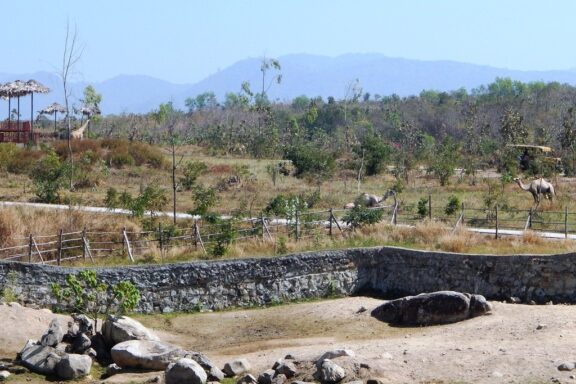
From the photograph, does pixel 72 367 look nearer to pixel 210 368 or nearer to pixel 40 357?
pixel 40 357

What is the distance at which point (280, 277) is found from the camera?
27.1 metres

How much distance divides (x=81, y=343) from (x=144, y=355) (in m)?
1.68

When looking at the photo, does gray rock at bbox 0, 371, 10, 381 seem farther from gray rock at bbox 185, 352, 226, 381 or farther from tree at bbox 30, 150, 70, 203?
tree at bbox 30, 150, 70, 203

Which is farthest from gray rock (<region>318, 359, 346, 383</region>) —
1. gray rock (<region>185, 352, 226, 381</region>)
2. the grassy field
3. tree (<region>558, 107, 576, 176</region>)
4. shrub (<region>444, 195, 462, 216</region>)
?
tree (<region>558, 107, 576, 176</region>)

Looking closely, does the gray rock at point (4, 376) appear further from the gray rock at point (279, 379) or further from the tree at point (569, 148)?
the tree at point (569, 148)

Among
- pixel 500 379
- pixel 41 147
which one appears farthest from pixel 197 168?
pixel 500 379

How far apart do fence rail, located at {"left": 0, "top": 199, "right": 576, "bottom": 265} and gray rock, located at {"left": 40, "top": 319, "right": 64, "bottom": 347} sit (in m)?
5.80

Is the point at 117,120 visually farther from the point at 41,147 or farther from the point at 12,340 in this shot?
the point at 12,340

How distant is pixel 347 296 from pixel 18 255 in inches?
356

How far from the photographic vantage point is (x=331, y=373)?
727 inches

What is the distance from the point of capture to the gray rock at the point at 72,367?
20.2m

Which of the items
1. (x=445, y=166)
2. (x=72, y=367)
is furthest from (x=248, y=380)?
(x=445, y=166)

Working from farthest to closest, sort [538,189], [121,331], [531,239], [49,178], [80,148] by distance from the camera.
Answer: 1. [80,148]
2. [49,178]
3. [538,189]
4. [531,239]
5. [121,331]

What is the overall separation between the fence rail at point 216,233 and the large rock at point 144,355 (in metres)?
6.90
